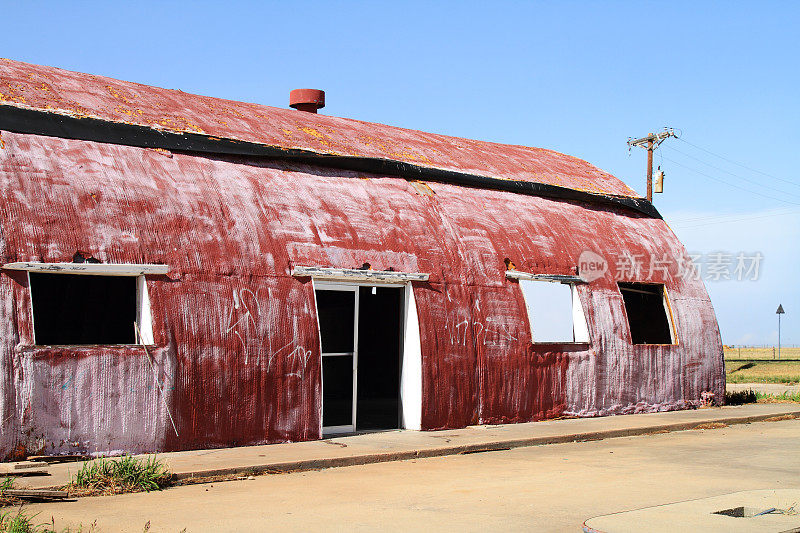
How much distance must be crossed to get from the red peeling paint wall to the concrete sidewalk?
426 millimetres

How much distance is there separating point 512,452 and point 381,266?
3.25 m

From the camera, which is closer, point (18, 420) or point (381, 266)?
point (18, 420)

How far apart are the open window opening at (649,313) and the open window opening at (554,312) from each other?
2.17 m

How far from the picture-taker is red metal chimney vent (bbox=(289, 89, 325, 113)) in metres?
18.3

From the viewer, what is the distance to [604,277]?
16.3 m

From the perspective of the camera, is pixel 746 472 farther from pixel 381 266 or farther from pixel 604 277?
pixel 604 277

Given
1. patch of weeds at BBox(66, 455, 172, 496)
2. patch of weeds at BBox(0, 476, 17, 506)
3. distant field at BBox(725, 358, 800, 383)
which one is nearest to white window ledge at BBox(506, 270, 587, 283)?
patch of weeds at BBox(66, 455, 172, 496)

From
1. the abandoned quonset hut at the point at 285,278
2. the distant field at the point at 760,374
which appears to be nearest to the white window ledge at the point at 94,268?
the abandoned quonset hut at the point at 285,278

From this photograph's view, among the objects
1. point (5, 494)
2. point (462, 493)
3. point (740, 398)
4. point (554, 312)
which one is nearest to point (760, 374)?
point (740, 398)

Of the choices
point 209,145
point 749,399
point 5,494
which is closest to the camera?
point 5,494

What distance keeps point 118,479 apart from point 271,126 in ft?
24.5

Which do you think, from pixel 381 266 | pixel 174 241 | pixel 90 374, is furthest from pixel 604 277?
pixel 90 374

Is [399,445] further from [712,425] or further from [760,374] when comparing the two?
[760,374]

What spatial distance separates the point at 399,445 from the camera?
37.4 feet
